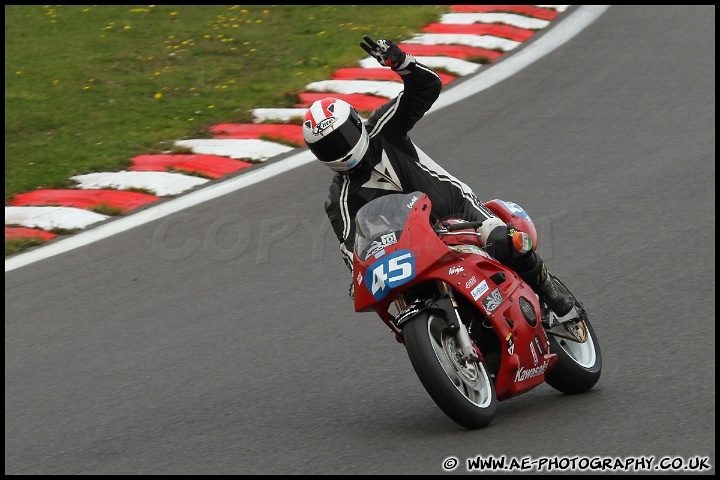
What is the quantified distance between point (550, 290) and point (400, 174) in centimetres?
93

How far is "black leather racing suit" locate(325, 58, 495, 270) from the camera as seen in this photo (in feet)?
17.6

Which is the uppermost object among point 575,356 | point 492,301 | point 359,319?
point 492,301

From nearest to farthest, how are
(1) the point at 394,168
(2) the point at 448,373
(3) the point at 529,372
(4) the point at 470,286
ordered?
(2) the point at 448,373
(4) the point at 470,286
(3) the point at 529,372
(1) the point at 394,168

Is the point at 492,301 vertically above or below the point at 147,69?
above

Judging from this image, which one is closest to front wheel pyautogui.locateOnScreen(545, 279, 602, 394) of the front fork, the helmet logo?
the front fork

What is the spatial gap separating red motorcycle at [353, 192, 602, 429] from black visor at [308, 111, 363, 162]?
31 cm

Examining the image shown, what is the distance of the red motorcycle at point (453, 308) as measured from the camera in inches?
185

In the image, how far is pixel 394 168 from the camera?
5.41m

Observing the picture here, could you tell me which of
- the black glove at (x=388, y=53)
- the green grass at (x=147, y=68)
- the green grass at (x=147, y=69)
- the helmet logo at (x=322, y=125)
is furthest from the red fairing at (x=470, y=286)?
the green grass at (x=147, y=68)

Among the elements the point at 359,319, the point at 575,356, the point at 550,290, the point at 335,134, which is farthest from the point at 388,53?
the point at 359,319

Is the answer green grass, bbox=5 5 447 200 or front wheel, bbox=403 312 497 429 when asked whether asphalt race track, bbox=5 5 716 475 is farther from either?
green grass, bbox=5 5 447 200

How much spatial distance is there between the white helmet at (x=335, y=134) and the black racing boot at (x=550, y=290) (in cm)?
98

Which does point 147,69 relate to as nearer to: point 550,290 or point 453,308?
point 550,290

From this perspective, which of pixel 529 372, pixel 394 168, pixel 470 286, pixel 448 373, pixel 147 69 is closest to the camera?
pixel 448 373
